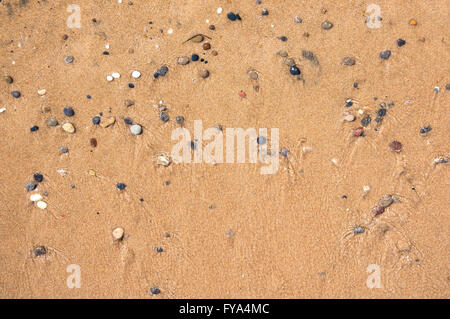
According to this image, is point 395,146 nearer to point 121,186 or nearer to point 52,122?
point 121,186

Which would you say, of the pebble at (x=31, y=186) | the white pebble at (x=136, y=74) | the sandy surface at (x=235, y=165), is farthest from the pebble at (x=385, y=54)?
the pebble at (x=31, y=186)

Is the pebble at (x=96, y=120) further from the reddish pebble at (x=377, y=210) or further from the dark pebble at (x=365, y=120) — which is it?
the reddish pebble at (x=377, y=210)

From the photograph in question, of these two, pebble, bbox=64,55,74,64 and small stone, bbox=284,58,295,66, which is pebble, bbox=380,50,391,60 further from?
pebble, bbox=64,55,74,64

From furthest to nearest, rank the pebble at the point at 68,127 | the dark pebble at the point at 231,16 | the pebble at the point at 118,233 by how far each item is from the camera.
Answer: the dark pebble at the point at 231,16 → the pebble at the point at 68,127 → the pebble at the point at 118,233

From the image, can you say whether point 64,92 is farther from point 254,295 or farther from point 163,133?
point 254,295

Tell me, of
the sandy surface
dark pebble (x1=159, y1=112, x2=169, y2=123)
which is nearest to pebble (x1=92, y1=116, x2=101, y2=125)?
the sandy surface
